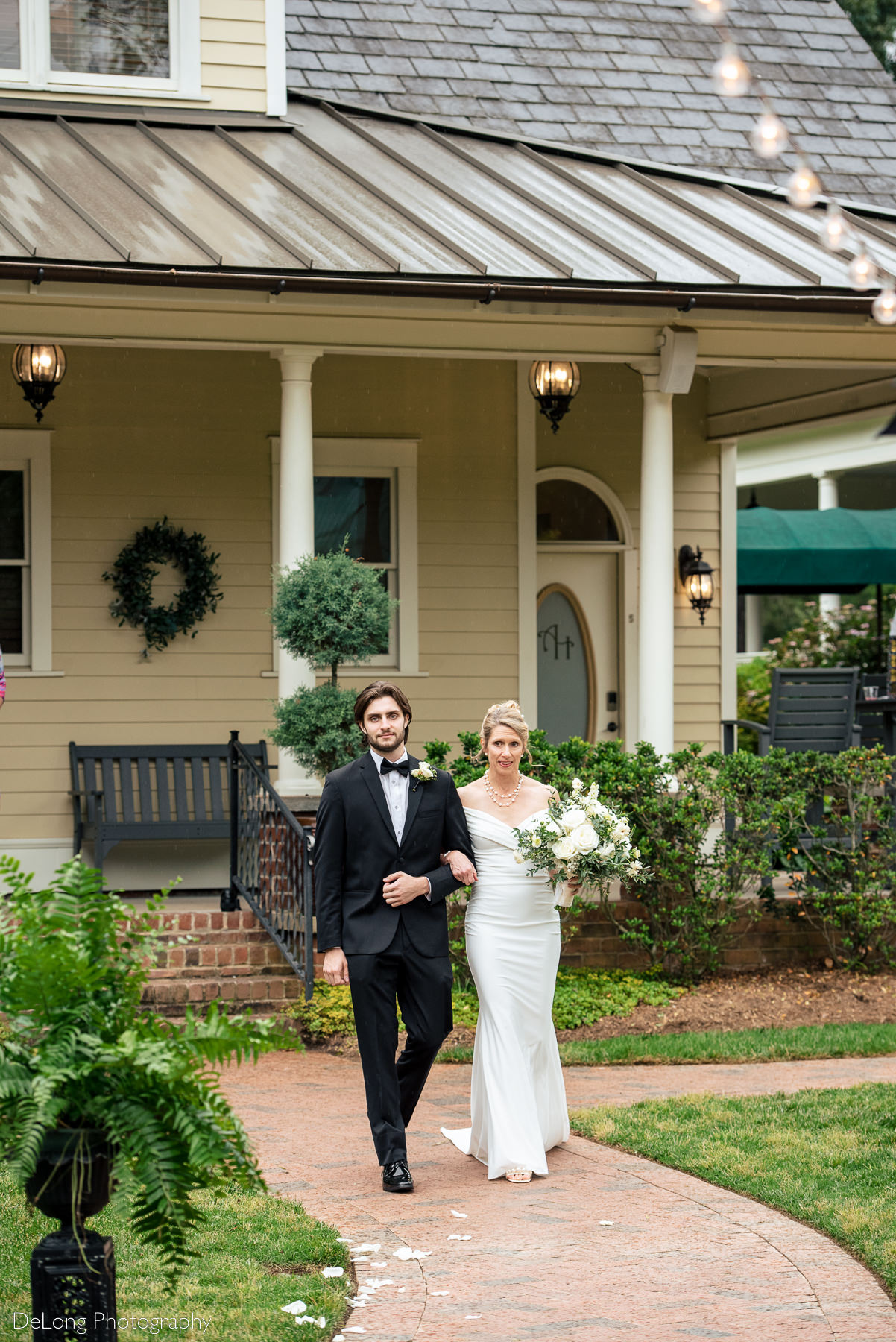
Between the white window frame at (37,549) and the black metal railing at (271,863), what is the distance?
1.90 metres

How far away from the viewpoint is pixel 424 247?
9227 millimetres

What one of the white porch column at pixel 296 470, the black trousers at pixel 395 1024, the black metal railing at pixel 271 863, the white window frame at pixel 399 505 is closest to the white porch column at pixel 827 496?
the white window frame at pixel 399 505

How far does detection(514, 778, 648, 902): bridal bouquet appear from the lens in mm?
5918

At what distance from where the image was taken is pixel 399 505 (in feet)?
Answer: 37.3

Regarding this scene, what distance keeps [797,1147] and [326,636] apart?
390cm

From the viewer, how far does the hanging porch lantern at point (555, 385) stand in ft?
36.4

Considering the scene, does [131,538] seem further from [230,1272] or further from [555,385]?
[230,1272]

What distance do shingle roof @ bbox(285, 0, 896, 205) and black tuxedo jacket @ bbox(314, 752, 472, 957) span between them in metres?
7.25

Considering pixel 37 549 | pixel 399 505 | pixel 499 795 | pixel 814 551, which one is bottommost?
pixel 499 795

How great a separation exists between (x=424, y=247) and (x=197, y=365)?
7.90ft

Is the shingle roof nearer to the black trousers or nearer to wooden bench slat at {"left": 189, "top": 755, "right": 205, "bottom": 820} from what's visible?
wooden bench slat at {"left": 189, "top": 755, "right": 205, "bottom": 820}

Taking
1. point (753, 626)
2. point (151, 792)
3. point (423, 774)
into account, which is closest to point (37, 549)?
point (151, 792)

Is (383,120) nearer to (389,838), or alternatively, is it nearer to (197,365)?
(197,365)

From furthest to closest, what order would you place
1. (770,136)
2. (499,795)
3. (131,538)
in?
(131,538) < (499,795) < (770,136)
